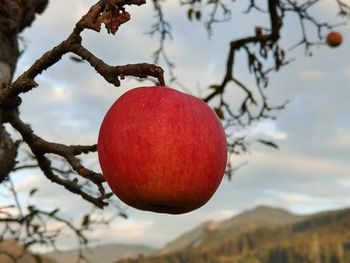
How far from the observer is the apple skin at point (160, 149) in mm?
1984

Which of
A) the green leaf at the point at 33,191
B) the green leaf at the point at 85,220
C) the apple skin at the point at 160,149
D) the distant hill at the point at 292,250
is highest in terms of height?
the apple skin at the point at 160,149

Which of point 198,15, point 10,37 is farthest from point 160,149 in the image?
point 198,15

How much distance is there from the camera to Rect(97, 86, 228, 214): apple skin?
6.51ft

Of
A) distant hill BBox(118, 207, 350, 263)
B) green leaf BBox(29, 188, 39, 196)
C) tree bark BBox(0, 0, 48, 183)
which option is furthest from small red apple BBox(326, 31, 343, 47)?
distant hill BBox(118, 207, 350, 263)

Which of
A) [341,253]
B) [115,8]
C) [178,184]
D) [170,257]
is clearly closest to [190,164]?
[178,184]

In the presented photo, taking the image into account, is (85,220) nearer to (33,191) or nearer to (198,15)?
(33,191)

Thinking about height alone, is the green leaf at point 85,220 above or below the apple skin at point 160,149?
below

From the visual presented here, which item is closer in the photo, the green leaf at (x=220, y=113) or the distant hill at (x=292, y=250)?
the green leaf at (x=220, y=113)

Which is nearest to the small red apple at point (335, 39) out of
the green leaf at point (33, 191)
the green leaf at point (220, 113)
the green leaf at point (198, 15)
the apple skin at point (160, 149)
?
the green leaf at point (198, 15)

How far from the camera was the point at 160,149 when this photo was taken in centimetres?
198

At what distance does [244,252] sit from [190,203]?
198 metres

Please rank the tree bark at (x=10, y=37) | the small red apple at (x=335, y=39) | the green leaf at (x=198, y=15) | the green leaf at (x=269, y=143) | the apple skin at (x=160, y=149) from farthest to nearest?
the small red apple at (x=335, y=39) → the green leaf at (x=198, y=15) → the green leaf at (x=269, y=143) → the tree bark at (x=10, y=37) → the apple skin at (x=160, y=149)

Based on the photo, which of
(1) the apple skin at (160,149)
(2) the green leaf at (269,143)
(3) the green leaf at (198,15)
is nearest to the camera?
(1) the apple skin at (160,149)

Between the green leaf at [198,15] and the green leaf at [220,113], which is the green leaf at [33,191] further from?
the green leaf at [198,15]
